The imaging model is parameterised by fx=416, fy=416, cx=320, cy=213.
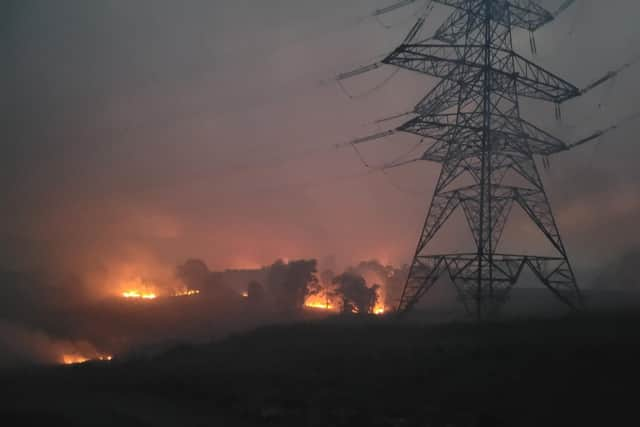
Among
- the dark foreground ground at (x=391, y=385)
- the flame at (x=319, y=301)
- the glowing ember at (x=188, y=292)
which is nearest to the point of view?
the dark foreground ground at (x=391, y=385)

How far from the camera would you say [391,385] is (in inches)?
621

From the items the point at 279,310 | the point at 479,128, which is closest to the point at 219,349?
the point at 479,128

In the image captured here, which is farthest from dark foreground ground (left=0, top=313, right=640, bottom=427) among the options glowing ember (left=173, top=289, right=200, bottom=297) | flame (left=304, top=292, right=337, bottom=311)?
glowing ember (left=173, top=289, right=200, bottom=297)

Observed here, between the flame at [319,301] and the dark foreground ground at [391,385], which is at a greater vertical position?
the flame at [319,301]

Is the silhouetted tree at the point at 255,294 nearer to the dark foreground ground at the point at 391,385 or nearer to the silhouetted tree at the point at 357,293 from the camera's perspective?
the silhouetted tree at the point at 357,293

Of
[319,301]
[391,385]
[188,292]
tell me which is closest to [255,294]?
[319,301]

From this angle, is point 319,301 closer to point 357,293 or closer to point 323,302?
point 323,302

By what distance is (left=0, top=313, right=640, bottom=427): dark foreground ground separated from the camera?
508 inches

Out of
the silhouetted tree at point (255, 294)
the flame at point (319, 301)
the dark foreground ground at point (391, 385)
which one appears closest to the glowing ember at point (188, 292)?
Answer: the silhouetted tree at point (255, 294)

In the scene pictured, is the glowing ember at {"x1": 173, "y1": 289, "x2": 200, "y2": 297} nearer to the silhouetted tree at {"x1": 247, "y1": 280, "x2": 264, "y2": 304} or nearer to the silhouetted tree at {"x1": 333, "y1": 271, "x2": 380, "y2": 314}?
the silhouetted tree at {"x1": 247, "y1": 280, "x2": 264, "y2": 304}

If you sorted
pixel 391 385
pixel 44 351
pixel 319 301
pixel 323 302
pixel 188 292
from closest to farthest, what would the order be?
pixel 391 385
pixel 44 351
pixel 319 301
pixel 323 302
pixel 188 292

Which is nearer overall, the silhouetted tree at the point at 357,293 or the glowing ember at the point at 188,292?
the silhouetted tree at the point at 357,293

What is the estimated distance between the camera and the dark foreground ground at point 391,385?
12.9 m

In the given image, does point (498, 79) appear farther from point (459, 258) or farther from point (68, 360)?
point (68, 360)
